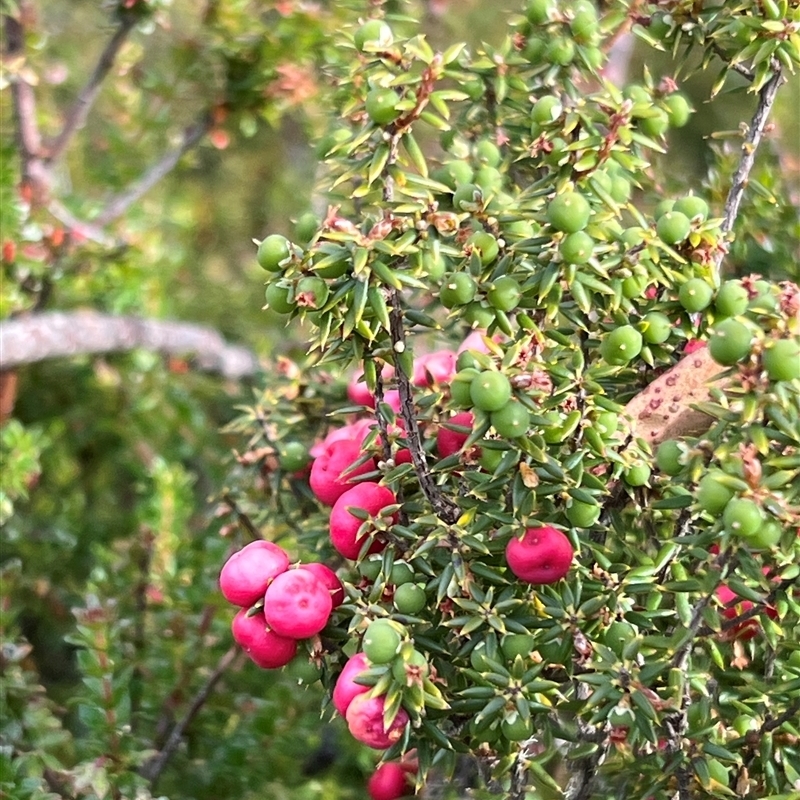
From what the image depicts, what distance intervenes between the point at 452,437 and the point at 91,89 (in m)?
1.18

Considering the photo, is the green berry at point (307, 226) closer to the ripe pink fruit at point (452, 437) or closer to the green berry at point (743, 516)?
the ripe pink fruit at point (452, 437)

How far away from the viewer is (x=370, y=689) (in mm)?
752

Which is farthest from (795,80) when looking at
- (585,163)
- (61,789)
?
(61,789)

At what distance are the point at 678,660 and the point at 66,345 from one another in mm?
1243

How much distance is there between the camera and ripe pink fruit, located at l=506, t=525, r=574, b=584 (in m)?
0.75

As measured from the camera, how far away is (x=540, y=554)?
75cm

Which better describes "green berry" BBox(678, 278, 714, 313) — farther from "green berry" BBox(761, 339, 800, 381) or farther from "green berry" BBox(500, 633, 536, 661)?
"green berry" BBox(500, 633, 536, 661)

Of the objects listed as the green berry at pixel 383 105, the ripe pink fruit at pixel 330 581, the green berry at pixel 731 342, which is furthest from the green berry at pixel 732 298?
the ripe pink fruit at pixel 330 581

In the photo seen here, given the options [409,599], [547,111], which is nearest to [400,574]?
[409,599]

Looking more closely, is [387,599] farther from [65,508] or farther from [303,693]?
[65,508]

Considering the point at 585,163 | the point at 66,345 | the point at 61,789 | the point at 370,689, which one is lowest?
the point at 61,789

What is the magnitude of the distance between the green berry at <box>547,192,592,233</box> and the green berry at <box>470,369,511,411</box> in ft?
0.54

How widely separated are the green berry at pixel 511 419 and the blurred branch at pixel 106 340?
3.38 feet

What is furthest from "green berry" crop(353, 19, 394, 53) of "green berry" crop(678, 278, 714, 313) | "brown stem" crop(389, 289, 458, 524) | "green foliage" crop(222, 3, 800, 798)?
"green berry" crop(678, 278, 714, 313)
